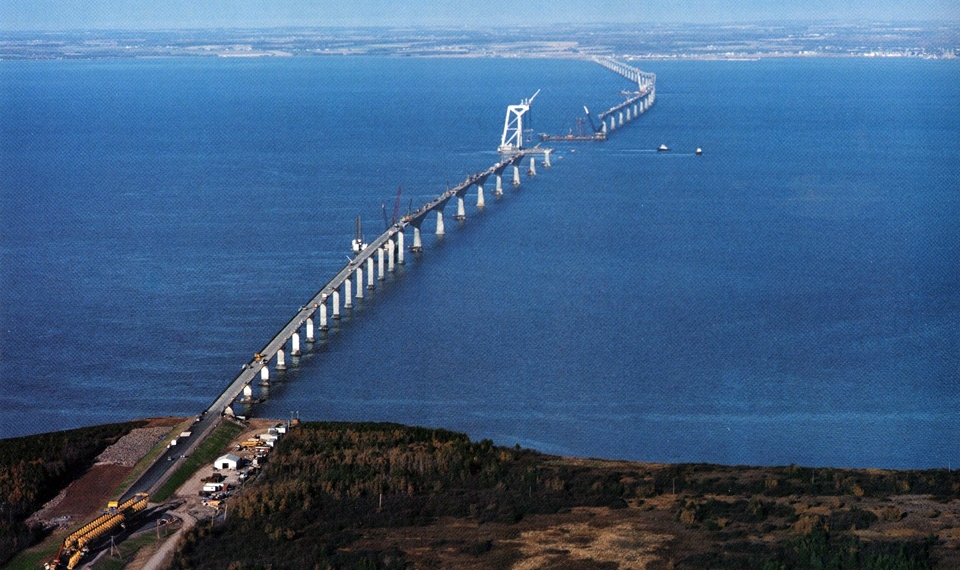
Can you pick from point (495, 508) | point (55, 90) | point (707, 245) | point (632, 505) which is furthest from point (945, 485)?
point (55, 90)

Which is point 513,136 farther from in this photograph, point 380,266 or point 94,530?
point 94,530

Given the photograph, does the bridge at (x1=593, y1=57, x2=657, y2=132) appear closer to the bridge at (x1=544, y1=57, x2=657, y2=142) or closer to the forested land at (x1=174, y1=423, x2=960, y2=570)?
the bridge at (x1=544, y1=57, x2=657, y2=142)

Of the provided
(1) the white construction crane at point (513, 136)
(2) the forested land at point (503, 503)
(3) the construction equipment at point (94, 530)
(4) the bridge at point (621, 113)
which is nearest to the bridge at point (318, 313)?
(3) the construction equipment at point (94, 530)

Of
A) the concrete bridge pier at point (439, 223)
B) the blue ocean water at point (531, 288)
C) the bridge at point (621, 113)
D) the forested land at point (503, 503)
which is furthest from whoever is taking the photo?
the bridge at point (621, 113)

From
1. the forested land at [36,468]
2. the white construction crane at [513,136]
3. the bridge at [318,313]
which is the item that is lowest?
the forested land at [36,468]

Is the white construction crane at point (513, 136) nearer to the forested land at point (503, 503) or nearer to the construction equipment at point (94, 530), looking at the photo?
the forested land at point (503, 503)

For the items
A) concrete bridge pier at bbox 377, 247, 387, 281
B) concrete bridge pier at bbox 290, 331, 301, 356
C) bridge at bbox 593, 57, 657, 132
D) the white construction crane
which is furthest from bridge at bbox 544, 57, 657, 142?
concrete bridge pier at bbox 290, 331, 301, 356

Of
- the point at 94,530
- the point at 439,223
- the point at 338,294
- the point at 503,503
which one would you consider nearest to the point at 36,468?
the point at 94,530

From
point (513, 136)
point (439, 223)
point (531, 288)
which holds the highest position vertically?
point (513, 136)
